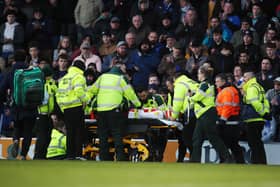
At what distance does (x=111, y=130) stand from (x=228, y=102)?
1.88m

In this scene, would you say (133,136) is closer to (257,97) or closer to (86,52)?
(257,97)

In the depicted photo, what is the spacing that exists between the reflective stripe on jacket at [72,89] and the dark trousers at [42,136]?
0.39 meters

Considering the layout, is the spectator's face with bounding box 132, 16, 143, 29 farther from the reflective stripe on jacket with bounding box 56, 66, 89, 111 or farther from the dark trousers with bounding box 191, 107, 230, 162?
the dark trousers with bounding box 191, 107, 230, 162

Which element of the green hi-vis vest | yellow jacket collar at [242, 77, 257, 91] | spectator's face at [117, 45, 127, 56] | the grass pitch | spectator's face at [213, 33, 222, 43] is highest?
spectator's face at [213, 33, 222, 43]

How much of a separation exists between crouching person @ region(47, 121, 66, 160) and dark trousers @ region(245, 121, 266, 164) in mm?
2981

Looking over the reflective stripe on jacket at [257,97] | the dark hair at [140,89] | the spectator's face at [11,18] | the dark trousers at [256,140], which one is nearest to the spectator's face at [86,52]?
the dark hair at [140,89]

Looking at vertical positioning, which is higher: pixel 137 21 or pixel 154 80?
pixel 137 21

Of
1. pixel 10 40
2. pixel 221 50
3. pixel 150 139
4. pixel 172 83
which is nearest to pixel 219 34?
pixel 221 50

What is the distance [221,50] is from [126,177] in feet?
29.4

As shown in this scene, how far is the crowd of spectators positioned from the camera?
16.5 meters

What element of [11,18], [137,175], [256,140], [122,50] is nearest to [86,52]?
[122,50]

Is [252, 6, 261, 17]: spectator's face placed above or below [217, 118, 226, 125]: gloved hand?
above

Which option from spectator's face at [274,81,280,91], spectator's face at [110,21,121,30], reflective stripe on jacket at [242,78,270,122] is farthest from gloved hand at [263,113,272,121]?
spectator's face at [110,21,121,30]

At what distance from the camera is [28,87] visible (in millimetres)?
15367
